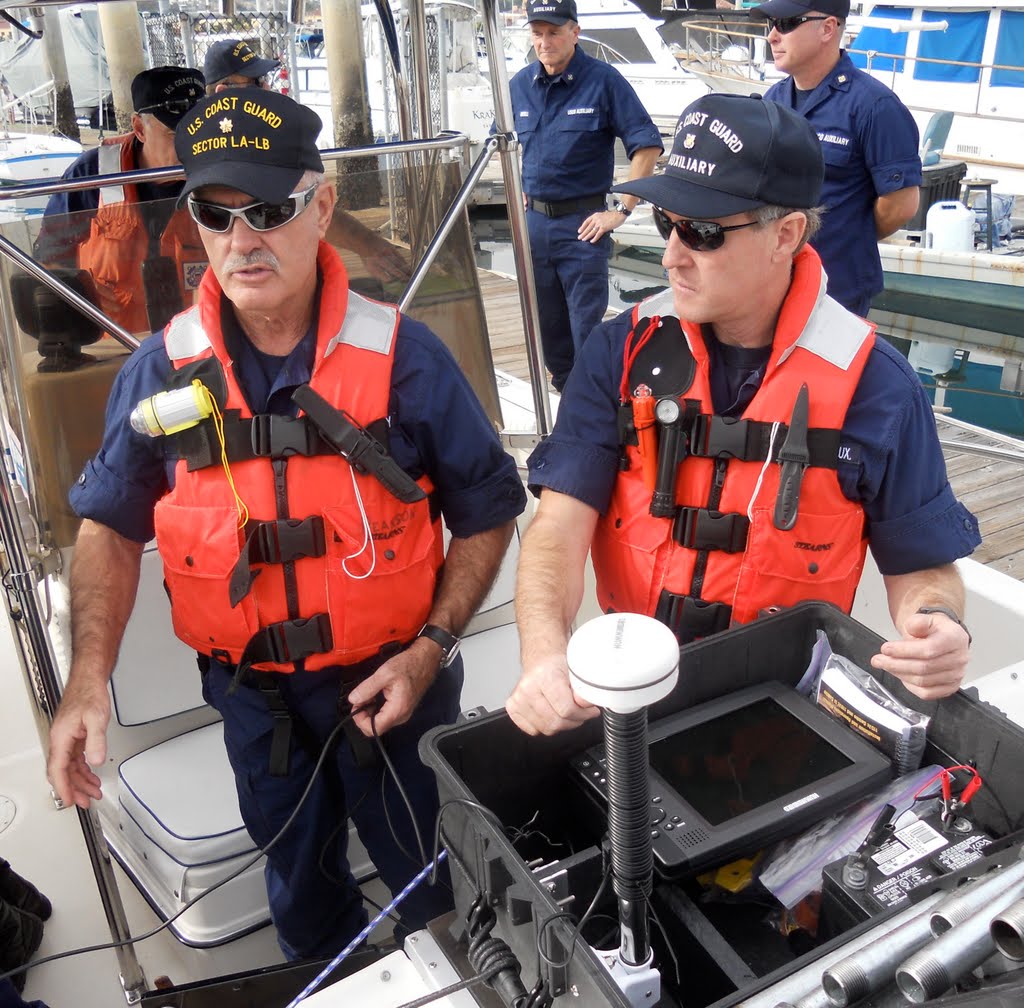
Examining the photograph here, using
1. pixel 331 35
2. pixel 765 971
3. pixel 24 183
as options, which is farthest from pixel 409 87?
pixel 331 35

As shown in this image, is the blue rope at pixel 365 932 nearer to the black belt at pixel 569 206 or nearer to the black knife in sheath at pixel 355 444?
the black knife in sheath at pixel 355 444

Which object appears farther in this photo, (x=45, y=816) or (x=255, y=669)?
(x=45, y=816)

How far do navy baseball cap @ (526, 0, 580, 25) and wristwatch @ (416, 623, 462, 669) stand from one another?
412 centimetres

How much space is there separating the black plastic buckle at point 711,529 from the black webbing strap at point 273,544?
64 cm

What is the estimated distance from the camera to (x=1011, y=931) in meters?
0.73

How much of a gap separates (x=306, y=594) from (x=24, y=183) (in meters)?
1.07

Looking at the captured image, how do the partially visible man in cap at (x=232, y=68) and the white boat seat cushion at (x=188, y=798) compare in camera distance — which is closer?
the white boat seat cushion at (x=188, y=798)

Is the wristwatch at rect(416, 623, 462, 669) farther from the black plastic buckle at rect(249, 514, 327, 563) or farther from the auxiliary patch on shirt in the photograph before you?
the auxiliary patch on shirt

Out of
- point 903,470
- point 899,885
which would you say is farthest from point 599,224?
point 899,885

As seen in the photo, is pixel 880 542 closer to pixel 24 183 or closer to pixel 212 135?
pixel 212 135

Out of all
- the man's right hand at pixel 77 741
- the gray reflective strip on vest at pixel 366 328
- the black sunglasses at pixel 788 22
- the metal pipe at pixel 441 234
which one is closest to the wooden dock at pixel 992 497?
the metal pipe at pixel 441 234

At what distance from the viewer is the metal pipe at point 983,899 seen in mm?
781

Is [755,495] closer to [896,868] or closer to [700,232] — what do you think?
[700,232]

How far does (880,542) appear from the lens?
1.72 meters
